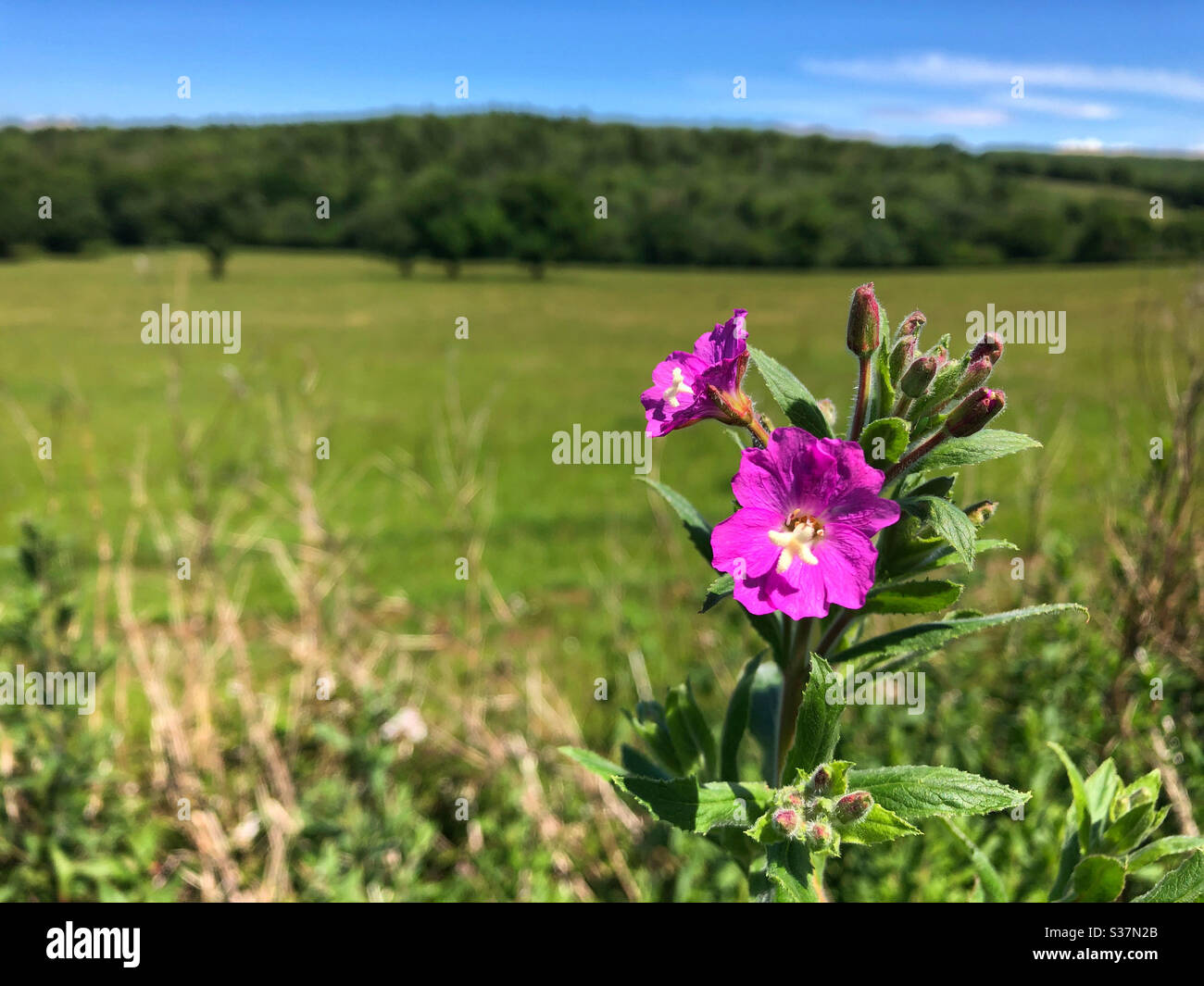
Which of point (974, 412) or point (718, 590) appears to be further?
point (974, 412)

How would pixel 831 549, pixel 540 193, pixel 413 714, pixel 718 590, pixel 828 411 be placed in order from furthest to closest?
pixel 540 193
pixel 413 714
pixel 828 411
pixel 831 549
pixel 718 590

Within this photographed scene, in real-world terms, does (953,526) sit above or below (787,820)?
above

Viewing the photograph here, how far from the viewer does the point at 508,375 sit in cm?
2356

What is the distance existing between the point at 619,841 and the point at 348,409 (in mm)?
18147

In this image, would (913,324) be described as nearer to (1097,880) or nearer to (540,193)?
(1097,880)

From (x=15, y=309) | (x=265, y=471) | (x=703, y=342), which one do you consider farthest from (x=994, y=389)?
(x=15, y=309)

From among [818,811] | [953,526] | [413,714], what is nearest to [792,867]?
[818,811]

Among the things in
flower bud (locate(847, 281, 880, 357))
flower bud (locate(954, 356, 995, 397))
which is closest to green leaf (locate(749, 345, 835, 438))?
flower bud (locate(847, 281, 880, 357))

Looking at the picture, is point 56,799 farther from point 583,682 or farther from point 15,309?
point 15,309

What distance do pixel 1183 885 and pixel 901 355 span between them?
1.00 meters

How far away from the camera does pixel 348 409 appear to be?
20.5 meters

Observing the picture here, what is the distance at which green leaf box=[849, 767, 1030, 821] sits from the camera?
1.27m

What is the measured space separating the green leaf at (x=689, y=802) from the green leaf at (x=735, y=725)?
243 mm

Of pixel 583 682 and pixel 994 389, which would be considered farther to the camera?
pixel 583 682
